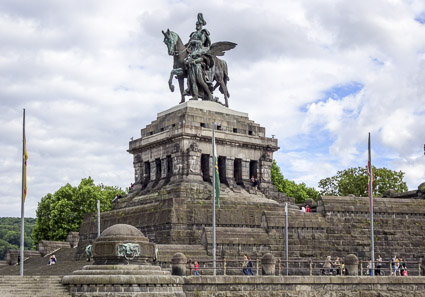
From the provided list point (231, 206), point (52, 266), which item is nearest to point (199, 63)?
point (231, 206)

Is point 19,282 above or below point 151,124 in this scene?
below

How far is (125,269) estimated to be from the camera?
2716cm

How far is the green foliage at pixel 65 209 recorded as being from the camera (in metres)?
66.1

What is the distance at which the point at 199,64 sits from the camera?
171ft

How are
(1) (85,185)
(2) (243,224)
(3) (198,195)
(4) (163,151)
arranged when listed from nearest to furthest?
(2) (243,224)
(3) (198,195)
(4) (163,151)
(1) (85,185)

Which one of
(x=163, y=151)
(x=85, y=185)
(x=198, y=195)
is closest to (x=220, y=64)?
(x=163, y=151)

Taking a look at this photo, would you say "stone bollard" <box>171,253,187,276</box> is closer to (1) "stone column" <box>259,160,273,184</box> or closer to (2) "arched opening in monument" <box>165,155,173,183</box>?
(2) "arched opening in monument" <box>165,155,173,183</box>

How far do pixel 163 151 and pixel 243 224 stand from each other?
9.45 meters

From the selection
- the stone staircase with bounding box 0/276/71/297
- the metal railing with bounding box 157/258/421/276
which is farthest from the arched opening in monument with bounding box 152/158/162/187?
the stone staircase with bounding box 0/276/71/297

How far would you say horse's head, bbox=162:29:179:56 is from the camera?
52219 mm

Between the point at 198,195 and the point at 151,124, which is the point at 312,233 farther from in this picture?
the point at 151,124

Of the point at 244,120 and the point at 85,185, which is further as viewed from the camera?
the point at 85,185

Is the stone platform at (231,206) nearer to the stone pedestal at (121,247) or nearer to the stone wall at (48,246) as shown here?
the stone wall at (48,246)

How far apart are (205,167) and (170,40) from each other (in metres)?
9.27
